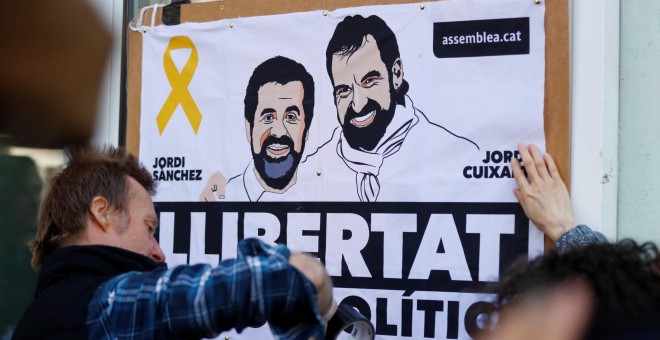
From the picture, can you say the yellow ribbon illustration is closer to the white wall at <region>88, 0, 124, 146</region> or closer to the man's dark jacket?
the white wall at <region>88, 0, 124, 146</region>

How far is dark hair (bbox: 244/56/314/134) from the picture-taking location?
2.43 m

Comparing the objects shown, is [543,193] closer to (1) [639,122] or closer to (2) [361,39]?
(1) [639,122]

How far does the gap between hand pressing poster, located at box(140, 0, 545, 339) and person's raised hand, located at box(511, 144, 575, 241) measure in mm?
41

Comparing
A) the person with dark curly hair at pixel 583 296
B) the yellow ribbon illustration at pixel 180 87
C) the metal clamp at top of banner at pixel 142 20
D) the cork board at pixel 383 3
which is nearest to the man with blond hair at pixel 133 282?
the person with dark curly hair at pixel 583 296

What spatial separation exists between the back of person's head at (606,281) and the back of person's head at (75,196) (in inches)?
46.6

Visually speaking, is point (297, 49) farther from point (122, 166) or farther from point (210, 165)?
point (122, 166)

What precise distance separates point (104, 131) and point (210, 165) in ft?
1.71

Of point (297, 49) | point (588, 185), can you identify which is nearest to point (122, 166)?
point (297, 49)

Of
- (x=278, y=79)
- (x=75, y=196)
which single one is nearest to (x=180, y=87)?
(x=278, y=79)

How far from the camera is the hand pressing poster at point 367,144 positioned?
2166mm

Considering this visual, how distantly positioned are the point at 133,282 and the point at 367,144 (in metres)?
0.93

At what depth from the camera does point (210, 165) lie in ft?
8.39

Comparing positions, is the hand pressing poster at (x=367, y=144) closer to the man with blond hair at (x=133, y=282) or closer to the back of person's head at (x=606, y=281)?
the man with blond hair at (x=133, y=282)

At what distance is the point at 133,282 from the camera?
1621 millimetres
